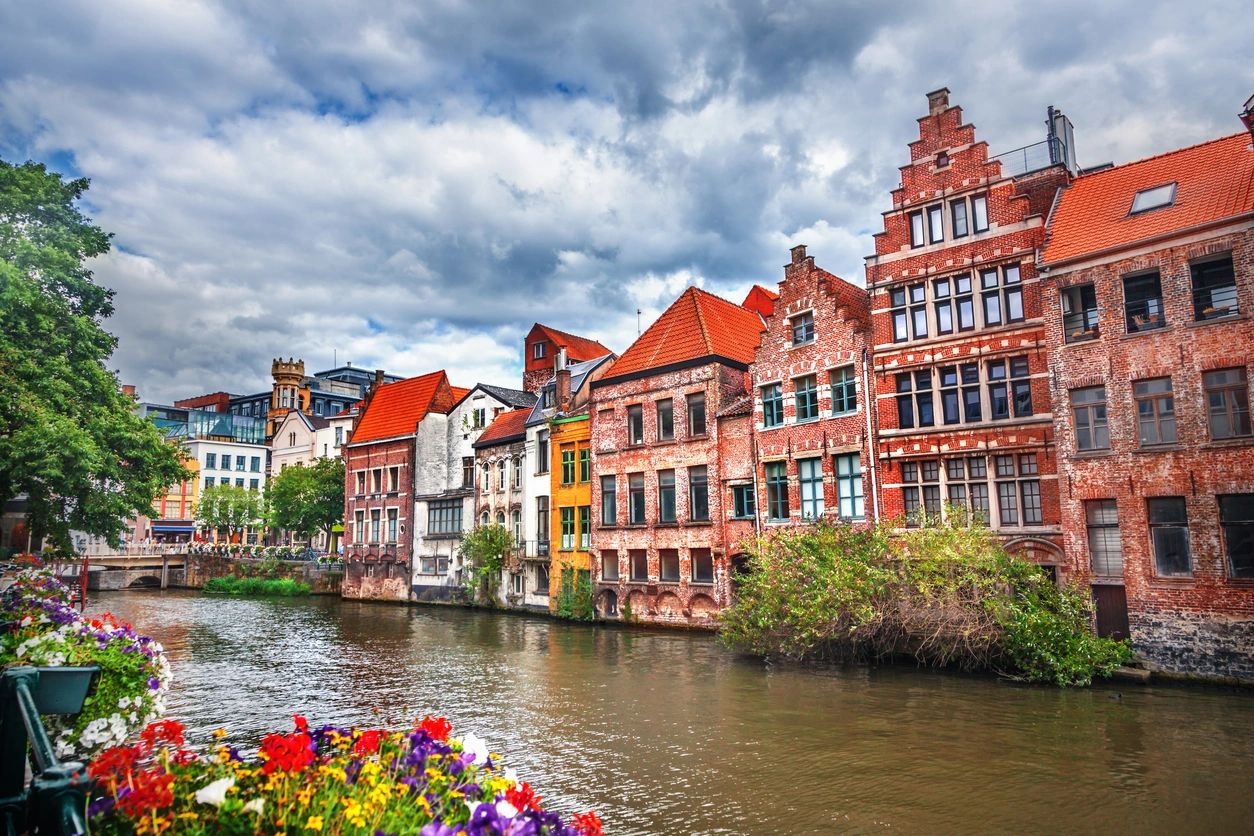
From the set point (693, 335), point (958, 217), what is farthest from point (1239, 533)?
point (693, 335)

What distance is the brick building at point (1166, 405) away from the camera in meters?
20.3

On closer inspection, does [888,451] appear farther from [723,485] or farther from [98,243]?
[98,243]

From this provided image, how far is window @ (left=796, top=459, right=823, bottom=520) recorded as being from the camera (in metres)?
30.3

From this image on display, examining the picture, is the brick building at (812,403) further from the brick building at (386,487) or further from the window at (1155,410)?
the brick building at (386,487)

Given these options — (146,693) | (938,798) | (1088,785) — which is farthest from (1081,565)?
(146,693)

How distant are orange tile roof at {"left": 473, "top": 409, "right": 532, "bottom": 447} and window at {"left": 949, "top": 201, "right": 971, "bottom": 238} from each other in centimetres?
2551

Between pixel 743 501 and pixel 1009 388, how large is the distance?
451 inches

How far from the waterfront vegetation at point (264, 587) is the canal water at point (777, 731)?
30.1m

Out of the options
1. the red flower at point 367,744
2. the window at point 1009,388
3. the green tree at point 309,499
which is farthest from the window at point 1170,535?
the green tree at point 309,499

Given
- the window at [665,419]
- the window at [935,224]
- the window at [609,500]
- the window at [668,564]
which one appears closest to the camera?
the window at [935,224]

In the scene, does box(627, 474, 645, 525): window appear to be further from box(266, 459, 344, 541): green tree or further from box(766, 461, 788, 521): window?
box(266, 459, 344, 541): green tree

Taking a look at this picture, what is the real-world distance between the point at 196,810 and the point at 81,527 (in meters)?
28.3

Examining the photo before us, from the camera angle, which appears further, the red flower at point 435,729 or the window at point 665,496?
the window at point 665,496

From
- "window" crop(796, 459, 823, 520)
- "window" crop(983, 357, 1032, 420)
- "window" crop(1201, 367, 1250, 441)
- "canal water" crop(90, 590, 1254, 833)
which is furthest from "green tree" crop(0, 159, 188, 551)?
"window" crop(1201, 367, 1250, 441)
